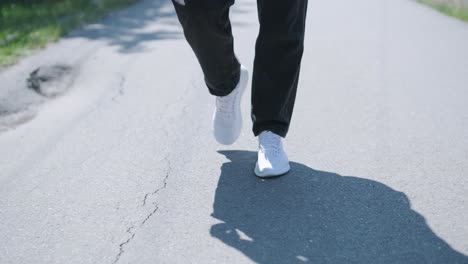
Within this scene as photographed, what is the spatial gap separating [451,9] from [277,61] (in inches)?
207

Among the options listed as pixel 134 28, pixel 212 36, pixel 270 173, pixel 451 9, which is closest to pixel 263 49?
pixel 212 36

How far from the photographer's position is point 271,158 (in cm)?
246

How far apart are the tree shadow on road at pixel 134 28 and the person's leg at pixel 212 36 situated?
2.55 m

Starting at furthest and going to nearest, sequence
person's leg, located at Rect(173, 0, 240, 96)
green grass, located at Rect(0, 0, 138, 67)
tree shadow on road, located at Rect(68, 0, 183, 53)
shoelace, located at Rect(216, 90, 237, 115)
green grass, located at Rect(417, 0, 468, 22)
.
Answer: green grass, located at Rect(417, 0, 468, 22) < tree shadow on road, located at Rect(68, 0, 183, 53) < green grass, located at Rect(0, 0, 138, 67) < shoelace, located at Rect(216, 90, 237, 115) < person's leg, located at Rect(173, 0, 240, 96)

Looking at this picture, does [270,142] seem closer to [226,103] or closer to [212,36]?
[226,103]

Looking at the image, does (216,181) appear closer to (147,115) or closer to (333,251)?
(333,251)

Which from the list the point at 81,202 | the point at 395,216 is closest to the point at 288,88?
the point at 395,216

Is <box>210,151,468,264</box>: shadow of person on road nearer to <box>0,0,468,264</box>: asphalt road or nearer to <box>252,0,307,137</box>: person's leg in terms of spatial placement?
<box>0,0,468,264</box>: asphalt road

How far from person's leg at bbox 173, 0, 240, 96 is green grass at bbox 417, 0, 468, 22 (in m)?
4.59

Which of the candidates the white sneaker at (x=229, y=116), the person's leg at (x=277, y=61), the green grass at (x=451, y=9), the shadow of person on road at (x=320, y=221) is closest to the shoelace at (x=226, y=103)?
the white sneaker at (x=229, y=116)

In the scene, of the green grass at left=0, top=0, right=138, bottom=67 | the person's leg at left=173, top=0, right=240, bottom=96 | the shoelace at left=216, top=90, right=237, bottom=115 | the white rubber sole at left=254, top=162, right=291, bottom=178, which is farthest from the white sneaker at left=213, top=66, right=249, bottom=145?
the green grass at left=0, top=0, right=138, bottom=67

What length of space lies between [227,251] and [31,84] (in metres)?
2.48

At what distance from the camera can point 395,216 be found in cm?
214

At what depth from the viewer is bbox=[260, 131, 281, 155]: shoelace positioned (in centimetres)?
247
